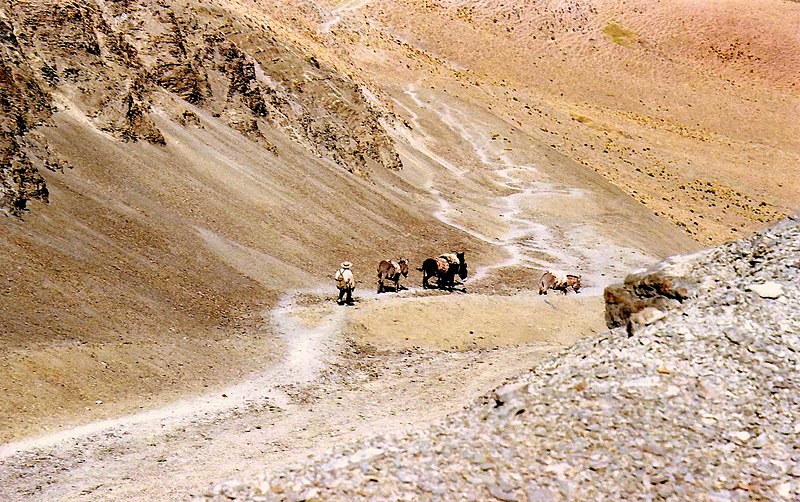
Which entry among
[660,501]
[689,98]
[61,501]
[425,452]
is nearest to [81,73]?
[61,501]

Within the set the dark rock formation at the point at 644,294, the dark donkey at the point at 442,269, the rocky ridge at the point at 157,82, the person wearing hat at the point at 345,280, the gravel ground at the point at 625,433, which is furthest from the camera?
the dark donkey at the point at 442,269

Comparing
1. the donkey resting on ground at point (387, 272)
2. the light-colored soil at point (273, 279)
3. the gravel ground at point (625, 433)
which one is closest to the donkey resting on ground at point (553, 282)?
the light-colored soil at point (273, 279)

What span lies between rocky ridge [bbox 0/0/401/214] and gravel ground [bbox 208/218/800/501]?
1506 centimetres

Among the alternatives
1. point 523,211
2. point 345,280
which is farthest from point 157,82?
point 523,211

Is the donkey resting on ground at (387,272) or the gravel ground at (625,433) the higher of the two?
the gravel ground at (625,433)

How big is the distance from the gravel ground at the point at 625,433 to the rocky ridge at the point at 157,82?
1506 centimetres

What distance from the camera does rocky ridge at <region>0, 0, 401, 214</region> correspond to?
24203mm

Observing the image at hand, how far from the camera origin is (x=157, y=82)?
3456 centimetres

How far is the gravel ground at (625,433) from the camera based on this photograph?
840 centimetres

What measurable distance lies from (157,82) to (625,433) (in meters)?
29.8

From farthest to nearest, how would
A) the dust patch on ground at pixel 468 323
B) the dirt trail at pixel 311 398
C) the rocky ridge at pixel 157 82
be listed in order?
the rocky ridge at pixel 157 82 < the dust patch on ground at pixel 468 323 < the dirt trail at pixel 311 398

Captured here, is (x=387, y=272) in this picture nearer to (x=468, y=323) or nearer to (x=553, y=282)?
(x=468, y=323)

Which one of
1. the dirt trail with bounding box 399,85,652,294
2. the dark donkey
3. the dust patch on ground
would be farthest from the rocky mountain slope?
the dirt trail with bounding box 399,85,652,294

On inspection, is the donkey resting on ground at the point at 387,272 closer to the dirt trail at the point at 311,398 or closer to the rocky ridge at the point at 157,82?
the dirt trail at the point at 311,398
